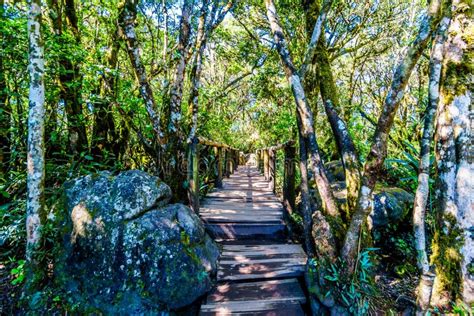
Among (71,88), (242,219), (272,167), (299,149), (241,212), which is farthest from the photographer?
(272,167)

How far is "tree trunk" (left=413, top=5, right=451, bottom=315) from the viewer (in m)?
2.04

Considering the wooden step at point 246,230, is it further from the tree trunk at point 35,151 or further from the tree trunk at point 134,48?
the tree trunk at point 35,151

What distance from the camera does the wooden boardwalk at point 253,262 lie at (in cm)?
264

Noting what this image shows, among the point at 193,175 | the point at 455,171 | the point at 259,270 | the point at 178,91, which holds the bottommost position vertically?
the point at 259,270

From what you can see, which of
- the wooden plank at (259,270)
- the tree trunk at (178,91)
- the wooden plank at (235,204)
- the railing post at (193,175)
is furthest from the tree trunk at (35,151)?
the wooden plank at (235,204)

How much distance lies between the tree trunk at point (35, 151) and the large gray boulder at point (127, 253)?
0.27m

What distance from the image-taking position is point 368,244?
2770 mm

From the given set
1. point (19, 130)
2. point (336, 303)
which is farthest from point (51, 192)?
point (336, 303)

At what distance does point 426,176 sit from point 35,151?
13.5 feet

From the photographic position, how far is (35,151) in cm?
273

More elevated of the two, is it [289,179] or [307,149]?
[307,149]

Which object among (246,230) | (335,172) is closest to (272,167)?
(335,172)

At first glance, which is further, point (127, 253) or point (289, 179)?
point (289, 179)

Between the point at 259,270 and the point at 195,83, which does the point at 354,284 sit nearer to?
the point at 259,270
